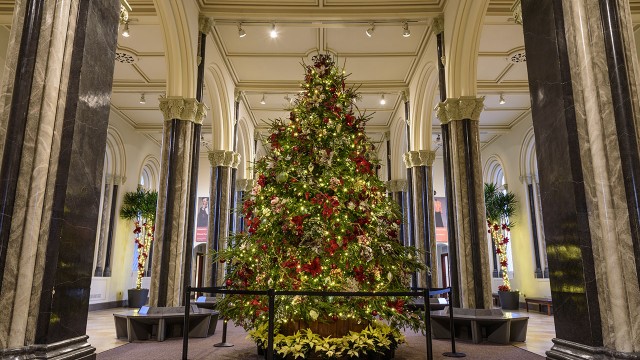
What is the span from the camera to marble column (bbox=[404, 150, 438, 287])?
11430 mm

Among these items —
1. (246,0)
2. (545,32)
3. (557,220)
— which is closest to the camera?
(557,220)

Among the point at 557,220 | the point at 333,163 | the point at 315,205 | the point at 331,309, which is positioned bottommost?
the point at 331,309

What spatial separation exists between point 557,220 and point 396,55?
8568 mm

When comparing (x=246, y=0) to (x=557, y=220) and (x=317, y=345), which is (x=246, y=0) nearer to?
(x=317, y=345)

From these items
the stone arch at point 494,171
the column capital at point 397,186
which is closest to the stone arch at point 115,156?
the column capital at point 397,186

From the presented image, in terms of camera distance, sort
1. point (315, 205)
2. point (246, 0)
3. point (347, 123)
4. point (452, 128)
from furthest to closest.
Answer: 1. point (246, 0)
2. point (452, 128)
3. point (347, 123)
4. point (315, 205)

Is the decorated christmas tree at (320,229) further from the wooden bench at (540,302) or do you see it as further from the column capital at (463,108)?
the wooden bench at (540,302)

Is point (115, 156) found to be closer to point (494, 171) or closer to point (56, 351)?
point (56, 351)

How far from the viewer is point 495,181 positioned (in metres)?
18.3

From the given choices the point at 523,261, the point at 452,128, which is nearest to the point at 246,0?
the point at 452,128

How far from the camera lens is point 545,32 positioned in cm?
353

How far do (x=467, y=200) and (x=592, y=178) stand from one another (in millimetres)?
4856

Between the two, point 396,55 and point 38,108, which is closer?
point 38,108

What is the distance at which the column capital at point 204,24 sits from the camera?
30.2 ft
